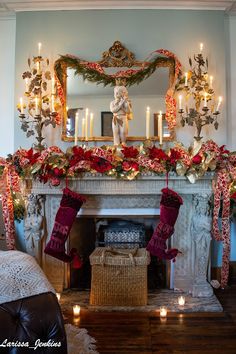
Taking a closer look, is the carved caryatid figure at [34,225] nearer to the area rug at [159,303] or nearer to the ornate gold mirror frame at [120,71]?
the area rug at [159,303]

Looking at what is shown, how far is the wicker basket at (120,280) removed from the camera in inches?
103

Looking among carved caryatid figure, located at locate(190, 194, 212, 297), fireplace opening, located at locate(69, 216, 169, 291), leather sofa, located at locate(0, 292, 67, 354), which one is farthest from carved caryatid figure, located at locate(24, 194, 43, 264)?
leather sofa, located at locate(0, 292, 67, 354)

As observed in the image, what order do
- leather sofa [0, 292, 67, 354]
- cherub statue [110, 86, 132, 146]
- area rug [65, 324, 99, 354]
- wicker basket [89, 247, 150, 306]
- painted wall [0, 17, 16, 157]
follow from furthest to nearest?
painted wall [0, 17, 16, 157], cherub statue [110, 86, 132, 146], wicker basket [89, 247, 150, 306], area rug [65, 324, 99, 354], leather sofa [0, 292, 67, 354]

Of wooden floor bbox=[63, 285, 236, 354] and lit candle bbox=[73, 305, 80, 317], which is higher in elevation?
lit candle bbox=[73, 305, 80, 317]

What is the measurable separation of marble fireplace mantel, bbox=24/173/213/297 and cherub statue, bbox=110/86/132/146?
1.45 ft

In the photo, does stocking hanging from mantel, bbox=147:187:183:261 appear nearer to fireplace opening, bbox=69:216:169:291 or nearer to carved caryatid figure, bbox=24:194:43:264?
fireplace opening, bbox=69:216:169:291

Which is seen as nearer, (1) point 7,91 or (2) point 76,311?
(2) point 76,311

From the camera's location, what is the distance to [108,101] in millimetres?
3111

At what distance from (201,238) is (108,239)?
939mm

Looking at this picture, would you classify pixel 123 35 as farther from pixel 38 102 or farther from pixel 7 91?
pixel 7 91

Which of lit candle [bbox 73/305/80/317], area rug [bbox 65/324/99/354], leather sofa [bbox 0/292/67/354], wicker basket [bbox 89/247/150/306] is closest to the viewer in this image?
leather sofa [bbox 0/292/67/354]

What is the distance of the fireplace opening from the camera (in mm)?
3131

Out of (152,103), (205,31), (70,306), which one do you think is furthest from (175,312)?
(205,31)

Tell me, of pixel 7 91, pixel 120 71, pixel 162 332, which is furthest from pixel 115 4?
pixel 162 332
